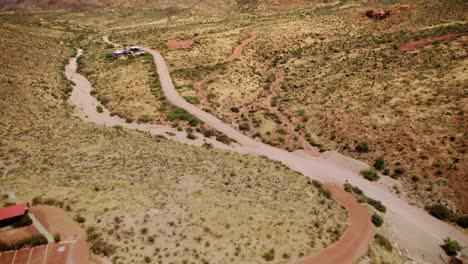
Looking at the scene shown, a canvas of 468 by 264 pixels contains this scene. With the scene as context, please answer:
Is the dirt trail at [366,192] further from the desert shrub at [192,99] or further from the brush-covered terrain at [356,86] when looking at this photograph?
the desert shrub at [192,99]

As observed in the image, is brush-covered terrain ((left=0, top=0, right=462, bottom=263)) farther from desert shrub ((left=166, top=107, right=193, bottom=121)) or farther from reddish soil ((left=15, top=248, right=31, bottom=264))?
reddish soil ((left=15, top=248, right=31, bottom=264))

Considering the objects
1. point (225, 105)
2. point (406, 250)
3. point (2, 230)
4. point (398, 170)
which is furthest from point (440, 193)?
point (2, 230)

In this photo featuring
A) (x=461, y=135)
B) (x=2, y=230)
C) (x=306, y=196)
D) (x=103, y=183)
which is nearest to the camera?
(x=2, y=230)

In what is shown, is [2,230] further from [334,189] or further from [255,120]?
[255,120]

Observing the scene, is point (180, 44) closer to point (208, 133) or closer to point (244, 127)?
point (244, 127)

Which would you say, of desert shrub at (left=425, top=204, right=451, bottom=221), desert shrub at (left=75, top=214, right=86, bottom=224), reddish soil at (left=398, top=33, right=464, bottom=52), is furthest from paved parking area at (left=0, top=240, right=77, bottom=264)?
reddish soil at (left=398, top=33, right=464, bottom=52)

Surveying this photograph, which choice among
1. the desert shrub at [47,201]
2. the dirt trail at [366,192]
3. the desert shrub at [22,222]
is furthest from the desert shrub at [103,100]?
the desert shrub at [22,222]
